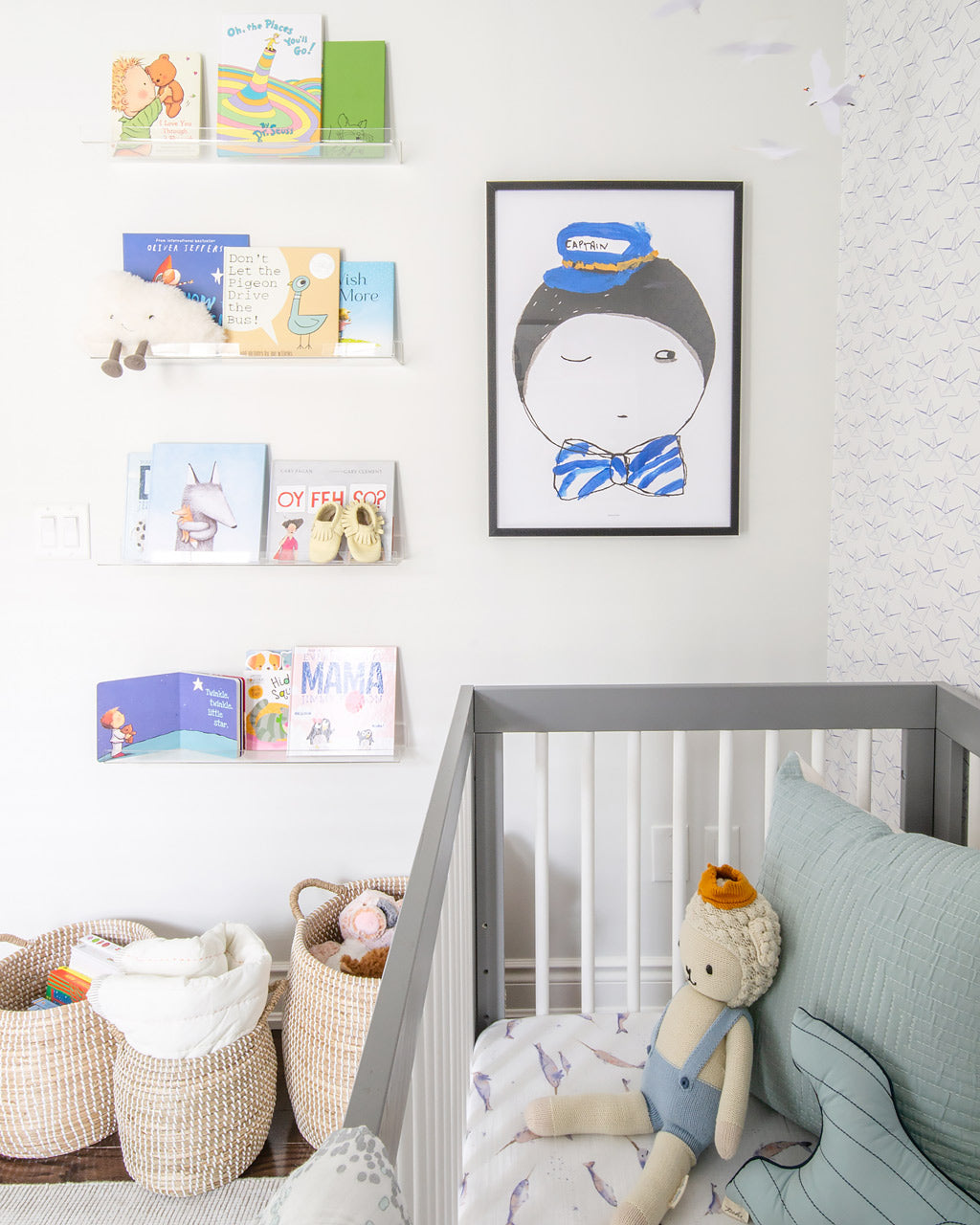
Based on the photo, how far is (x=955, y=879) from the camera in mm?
869

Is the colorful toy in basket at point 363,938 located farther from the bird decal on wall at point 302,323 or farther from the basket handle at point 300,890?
the bird decal on wall at point 302,323

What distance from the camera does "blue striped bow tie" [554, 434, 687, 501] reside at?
1.75 metres

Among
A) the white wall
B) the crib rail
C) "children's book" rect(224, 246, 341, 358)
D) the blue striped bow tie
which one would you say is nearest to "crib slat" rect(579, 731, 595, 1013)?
the crib rail

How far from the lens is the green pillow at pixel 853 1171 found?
0.78 meters

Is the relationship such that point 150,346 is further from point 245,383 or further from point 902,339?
point 902,339

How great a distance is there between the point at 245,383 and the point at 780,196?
1.16 meters

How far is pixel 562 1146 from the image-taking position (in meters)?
0.97

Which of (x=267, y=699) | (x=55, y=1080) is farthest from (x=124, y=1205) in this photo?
(x=267, y=699)

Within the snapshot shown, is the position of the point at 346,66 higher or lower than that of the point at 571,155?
higher

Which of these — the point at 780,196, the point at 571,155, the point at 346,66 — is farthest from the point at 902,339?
the point at 346,66

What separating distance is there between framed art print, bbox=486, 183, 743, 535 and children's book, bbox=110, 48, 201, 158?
611 mm

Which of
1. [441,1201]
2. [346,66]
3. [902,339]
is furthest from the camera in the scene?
[346,66]

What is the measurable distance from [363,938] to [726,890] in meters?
0.88

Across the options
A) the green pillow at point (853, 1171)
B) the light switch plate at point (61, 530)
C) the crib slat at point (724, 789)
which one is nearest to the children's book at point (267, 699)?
the light switch plate at point (61, 530)
